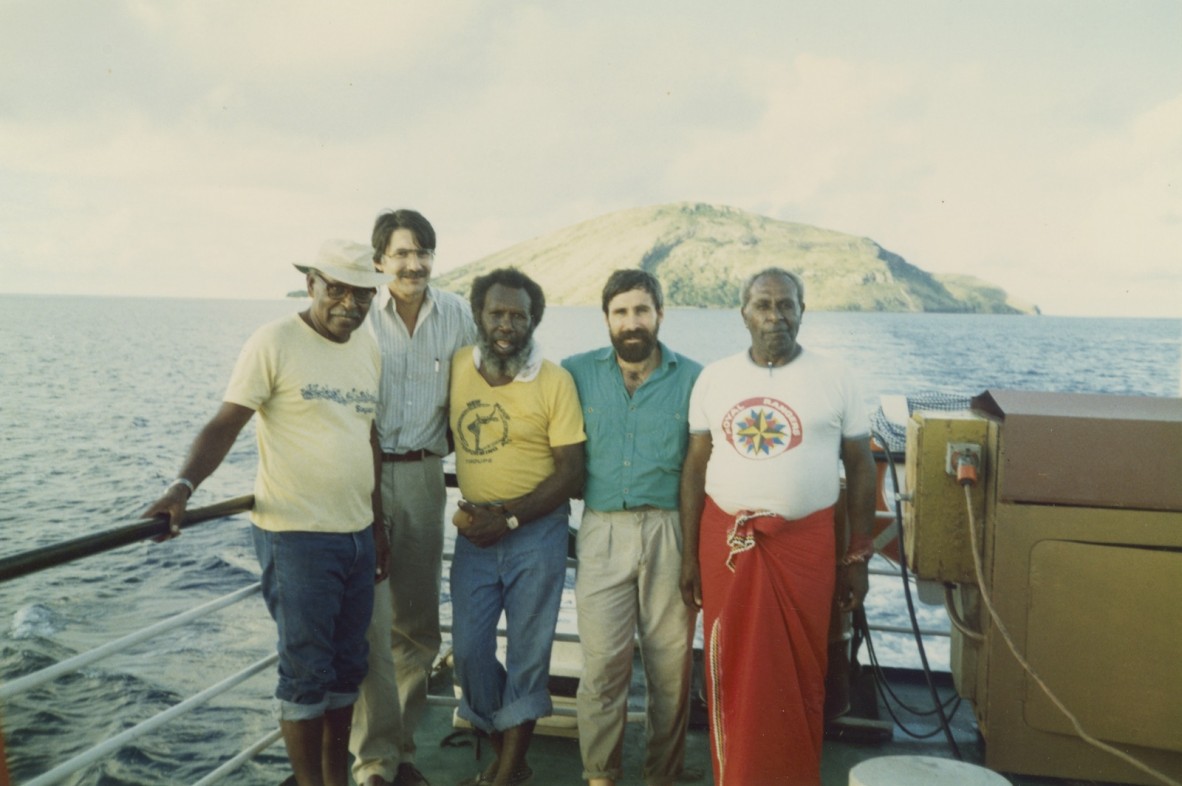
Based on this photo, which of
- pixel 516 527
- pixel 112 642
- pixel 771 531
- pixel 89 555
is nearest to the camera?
pixel 89 555

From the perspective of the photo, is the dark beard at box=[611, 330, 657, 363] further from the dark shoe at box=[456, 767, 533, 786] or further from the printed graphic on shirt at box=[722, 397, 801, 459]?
the dark shoe at box=[456, 767, 533, 786]

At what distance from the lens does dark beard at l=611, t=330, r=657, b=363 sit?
279cm

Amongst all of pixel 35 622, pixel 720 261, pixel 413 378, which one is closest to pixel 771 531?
pixel 413 378

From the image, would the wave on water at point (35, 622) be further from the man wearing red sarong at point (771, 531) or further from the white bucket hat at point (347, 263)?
the man wearing red sarong at point (771, 531)

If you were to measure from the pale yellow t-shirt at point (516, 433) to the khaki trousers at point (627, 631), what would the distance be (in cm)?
24

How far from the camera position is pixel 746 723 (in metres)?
2.61

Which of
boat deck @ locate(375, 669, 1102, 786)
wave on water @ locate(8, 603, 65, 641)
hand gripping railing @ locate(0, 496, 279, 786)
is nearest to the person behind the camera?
hand gripping railing @ locate(0, 496, 279, 786)

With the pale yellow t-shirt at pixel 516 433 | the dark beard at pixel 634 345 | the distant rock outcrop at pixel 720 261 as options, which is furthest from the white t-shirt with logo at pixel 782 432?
the distant rock outcrop at pixel 720 261

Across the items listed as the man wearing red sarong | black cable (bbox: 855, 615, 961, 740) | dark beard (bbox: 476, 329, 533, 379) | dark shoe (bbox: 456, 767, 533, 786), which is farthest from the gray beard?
black cable (bbox: 855, 615, 961, 740)

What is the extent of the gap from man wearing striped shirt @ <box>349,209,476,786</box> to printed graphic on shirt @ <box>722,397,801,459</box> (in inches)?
37.4

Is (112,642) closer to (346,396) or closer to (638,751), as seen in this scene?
(346,396)

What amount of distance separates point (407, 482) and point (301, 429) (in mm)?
565

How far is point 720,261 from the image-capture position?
426ft

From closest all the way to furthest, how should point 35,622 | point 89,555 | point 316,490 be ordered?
point 89,555, point 316,490, point 35,622
